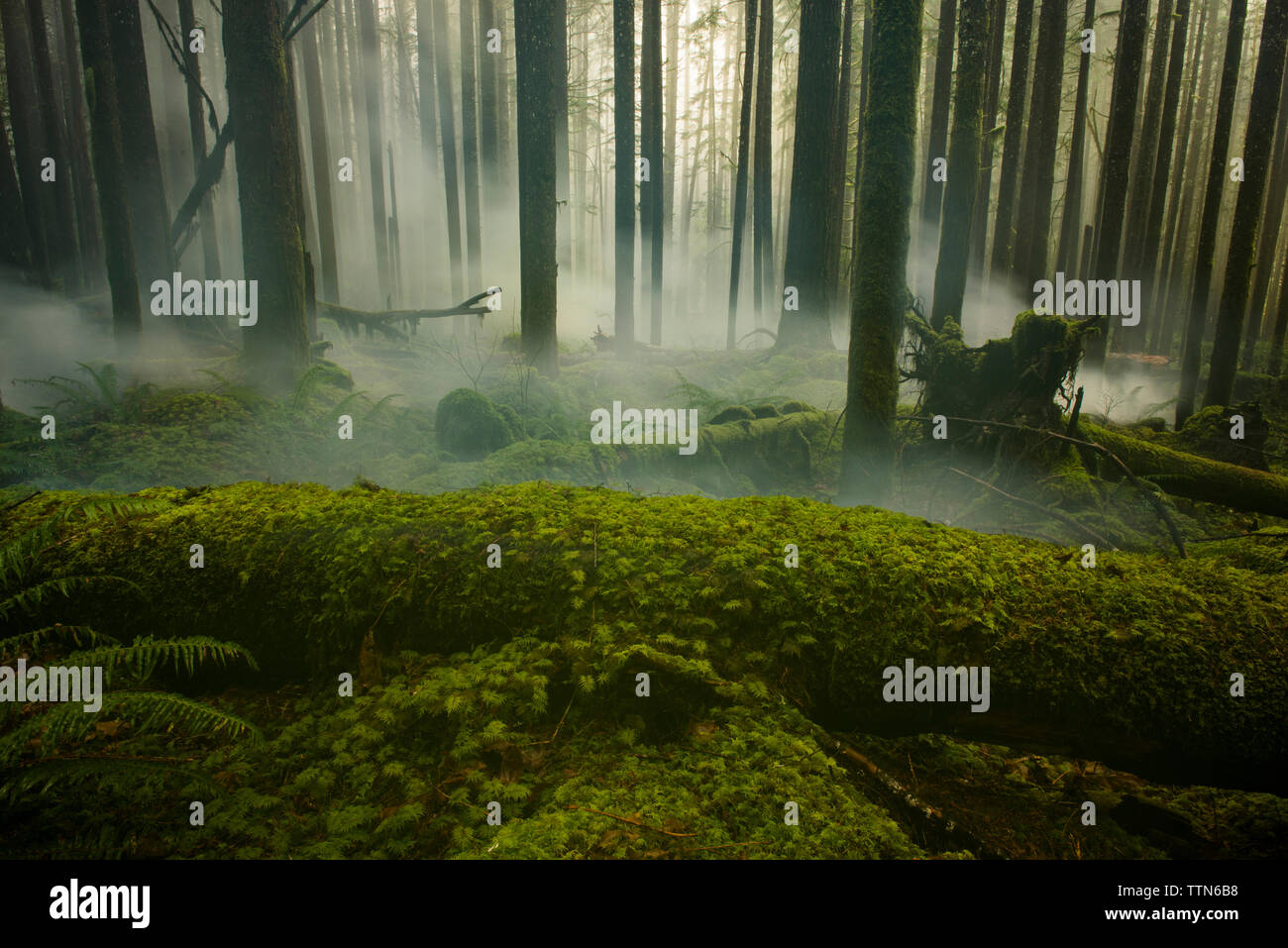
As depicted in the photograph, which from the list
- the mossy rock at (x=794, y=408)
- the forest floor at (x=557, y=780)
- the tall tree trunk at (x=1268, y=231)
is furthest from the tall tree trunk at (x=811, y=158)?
the tall tree trunk at (x=1268, y=231)

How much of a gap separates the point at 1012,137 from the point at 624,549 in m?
18.9

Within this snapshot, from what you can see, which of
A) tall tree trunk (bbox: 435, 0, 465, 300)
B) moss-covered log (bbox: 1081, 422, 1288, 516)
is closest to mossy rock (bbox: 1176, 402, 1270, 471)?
moss-covered log (bbox: 1081, 422, 1288, 516)

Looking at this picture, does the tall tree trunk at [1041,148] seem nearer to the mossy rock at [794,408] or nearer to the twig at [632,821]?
the mossy rock at [794,408]

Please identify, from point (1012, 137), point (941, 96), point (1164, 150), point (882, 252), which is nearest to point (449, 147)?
point (941, 96)

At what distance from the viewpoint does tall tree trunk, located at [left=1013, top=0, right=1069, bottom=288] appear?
1310 centimetres

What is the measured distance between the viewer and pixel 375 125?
99.7ft

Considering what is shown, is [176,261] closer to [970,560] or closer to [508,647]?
[508,647]

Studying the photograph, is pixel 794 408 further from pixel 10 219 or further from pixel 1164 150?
pixel 1164 150

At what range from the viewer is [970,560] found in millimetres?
2730

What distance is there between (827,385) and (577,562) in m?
9.89

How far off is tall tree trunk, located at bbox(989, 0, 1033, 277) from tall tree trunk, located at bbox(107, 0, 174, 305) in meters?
18.1

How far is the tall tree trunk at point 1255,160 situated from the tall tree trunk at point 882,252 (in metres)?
9.69

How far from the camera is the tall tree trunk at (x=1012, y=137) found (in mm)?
14172
